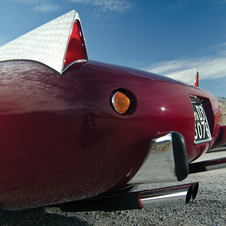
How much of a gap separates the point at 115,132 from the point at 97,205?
55 cm

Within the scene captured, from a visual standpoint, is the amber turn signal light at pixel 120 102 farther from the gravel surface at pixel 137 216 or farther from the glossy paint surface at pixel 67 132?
the gravel surface at pixel 137 216

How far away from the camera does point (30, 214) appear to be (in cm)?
195

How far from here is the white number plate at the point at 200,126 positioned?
1.80 metres

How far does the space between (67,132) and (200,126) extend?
1208 mm

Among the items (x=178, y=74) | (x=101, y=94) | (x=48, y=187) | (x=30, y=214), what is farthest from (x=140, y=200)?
(x=178, y=74)

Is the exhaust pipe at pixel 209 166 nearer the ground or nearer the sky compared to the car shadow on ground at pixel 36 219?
nearer the sky

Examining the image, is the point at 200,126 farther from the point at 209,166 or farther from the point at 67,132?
the point at 67,132

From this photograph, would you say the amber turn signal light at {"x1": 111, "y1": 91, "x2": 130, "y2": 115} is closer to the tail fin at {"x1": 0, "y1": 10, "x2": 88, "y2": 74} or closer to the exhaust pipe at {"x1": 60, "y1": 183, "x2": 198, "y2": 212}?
the tail fin at {"x1": 0, "y1": 10, "x2": 88, "y2": 74}

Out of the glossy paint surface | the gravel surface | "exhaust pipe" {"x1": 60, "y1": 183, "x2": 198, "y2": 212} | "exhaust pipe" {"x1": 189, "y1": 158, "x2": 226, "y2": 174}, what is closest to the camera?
the glossy paint surface

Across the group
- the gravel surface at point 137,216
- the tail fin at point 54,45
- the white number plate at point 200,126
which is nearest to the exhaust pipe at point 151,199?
the gravel surface at point 137,216

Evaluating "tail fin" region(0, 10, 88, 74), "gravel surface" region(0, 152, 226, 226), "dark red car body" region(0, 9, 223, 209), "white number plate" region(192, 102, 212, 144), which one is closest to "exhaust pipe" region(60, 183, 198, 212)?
"dark red car body" region(0, 9, 223, 209)

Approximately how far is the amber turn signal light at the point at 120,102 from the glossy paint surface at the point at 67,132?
0.04 meters

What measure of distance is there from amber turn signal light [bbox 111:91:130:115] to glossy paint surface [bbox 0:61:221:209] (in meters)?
0.04

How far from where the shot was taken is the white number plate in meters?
1.80
